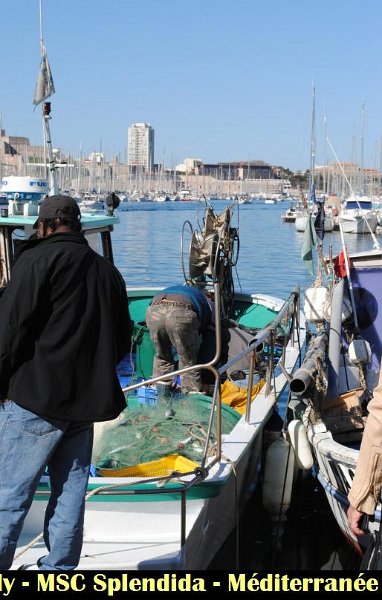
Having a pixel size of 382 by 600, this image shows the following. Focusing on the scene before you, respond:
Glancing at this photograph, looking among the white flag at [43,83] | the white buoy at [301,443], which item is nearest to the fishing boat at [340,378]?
the white buoy at [301,443]

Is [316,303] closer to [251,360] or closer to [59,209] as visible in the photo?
[251,360]

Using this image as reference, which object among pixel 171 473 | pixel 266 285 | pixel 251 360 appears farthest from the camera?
pixel 266 285

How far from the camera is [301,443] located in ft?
22.2

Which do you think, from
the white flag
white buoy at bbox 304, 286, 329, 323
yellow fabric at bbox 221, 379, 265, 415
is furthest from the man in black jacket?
the white flag

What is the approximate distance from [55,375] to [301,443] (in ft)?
12.0

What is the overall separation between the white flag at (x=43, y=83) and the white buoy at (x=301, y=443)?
5.03 m

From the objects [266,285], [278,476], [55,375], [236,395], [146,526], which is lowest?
[266,285]

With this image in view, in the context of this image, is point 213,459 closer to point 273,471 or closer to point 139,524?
point 139,524

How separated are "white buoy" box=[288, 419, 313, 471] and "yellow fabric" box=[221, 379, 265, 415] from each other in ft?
1.73

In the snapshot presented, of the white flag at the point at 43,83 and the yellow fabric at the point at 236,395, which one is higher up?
the white flag at the point at 43,83

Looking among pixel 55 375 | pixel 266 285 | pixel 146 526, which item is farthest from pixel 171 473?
pixel 266 285

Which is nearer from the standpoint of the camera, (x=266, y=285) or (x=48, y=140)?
(x=48, y=140)

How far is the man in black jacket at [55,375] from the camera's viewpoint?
3557 mm

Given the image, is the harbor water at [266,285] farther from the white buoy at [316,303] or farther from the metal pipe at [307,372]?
the white buoy at [316,303]
